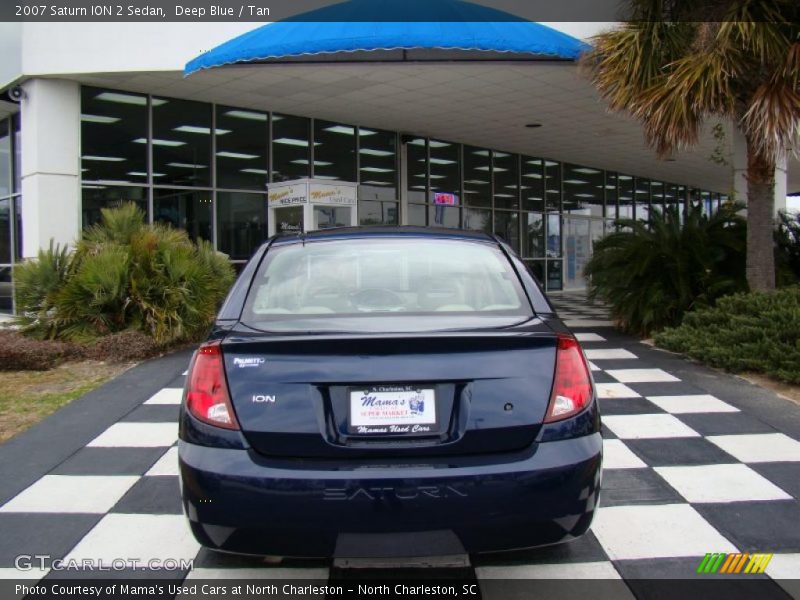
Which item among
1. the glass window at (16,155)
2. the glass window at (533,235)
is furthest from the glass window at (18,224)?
the glass window at (533,235)

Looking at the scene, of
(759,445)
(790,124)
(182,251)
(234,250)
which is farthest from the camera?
(234,250)

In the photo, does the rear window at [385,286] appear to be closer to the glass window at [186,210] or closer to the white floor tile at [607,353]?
the white floor tile at [607,353]

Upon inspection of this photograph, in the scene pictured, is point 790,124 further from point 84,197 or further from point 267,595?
point 84,197

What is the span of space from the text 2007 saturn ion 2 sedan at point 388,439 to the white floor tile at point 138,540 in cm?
82

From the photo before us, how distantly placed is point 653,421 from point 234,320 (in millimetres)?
3822

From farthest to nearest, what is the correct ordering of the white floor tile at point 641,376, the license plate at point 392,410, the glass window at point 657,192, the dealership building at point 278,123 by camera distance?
the glass window at point 657,192
the dealership building at point 278,123
the white floor tile at point 641,376
the license plate at point 392,410

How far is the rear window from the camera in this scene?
9.11 ft

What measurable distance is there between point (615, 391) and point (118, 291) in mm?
5993

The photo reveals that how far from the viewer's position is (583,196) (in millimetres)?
22281

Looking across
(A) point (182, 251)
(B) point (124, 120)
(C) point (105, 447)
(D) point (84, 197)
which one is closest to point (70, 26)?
(B) point (124, 120)

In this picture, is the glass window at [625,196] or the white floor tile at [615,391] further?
the glass window at [625,196]

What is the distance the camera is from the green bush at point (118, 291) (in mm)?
8109

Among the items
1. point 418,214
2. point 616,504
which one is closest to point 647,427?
point 616,504

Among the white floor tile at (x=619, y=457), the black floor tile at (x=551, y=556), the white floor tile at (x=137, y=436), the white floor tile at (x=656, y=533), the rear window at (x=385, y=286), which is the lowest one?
the white floor tile at (x=137, y=436)
